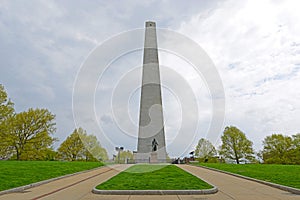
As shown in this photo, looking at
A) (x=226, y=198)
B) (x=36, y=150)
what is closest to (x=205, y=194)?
(x=226, y=198)

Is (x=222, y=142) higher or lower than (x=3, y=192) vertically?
higher

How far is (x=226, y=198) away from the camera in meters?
8.62

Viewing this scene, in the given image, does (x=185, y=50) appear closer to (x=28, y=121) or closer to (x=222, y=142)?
(x=28, y=121)

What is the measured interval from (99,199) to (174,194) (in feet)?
8.74

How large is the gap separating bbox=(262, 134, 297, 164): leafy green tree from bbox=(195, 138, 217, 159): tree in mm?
8753

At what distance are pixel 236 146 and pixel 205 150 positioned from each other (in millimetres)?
6876

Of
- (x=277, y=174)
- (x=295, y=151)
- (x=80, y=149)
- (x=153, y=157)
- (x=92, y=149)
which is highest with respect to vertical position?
(x=92, y=149)

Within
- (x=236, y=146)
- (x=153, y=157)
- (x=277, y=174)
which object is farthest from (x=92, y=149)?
(x=277, y=174)

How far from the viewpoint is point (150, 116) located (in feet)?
122

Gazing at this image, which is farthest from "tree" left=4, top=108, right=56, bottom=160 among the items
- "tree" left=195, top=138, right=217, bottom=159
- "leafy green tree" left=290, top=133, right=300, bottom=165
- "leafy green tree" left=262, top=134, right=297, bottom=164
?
"leafy green tree" left=290, top=133, right=300, bottom=165

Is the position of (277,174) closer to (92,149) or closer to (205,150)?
(205,150)

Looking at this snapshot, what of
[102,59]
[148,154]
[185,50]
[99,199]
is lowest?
[99,199]

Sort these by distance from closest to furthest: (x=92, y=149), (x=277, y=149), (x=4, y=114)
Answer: (x=4, y=114) → (x=277, y=149) → (x=92, y=149)

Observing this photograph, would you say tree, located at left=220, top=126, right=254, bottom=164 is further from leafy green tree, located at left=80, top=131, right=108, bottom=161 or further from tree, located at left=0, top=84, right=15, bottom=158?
tree, located at left=0, top=84, right=15, bottom=158
